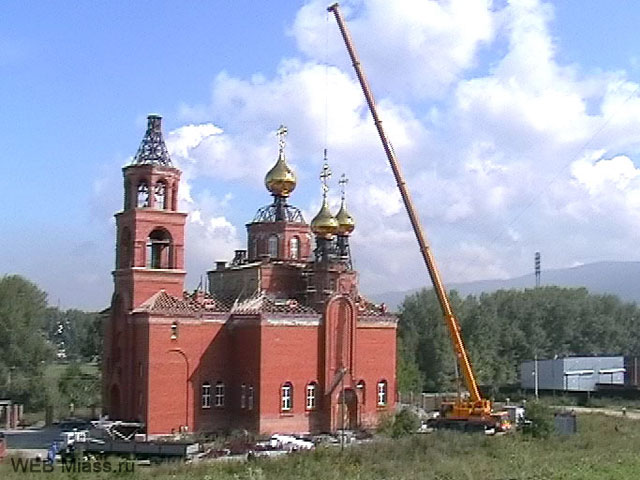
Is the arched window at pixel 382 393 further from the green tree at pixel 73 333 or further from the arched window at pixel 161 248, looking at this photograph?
the green tree at pixel 73 333

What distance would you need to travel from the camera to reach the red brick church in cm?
3828

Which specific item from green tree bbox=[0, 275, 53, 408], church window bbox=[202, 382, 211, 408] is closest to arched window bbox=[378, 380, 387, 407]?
church window bbox=[202, 382, 211, 408]

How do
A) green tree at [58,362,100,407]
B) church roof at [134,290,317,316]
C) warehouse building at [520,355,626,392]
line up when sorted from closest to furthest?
church roof at [134,290,317,316]
green tree at [58,362,100,407]
warehouse building at [520,355,626,392]

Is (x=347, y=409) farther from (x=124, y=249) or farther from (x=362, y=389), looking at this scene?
(x=124, y=249)

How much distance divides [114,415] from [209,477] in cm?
1705

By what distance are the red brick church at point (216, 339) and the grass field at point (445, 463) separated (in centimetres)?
709

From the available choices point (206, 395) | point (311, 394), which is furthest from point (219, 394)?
point (311, 394)

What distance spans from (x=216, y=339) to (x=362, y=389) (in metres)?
7.49

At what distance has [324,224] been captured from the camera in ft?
145

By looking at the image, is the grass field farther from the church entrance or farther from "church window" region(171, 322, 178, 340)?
"church window" region(171, 322, 178, 340)

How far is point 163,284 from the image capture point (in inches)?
1550

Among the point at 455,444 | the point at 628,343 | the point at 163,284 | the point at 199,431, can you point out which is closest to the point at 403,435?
the point at 455,444

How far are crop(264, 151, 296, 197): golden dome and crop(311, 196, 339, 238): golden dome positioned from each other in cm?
236

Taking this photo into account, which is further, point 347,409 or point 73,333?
point 73,333
